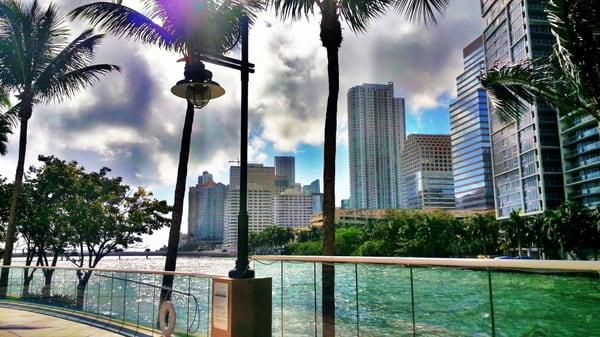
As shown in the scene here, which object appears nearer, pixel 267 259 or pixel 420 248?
pixel 267 259

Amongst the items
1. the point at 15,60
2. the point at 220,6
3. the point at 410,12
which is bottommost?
the point at 410,12

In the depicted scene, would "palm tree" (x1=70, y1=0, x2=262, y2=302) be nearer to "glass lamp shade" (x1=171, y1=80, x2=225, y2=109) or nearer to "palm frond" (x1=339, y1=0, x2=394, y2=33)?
"glass lamp shade" (x1=171, y1=80, x2=225, y2=109)

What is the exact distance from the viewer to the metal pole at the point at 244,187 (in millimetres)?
6037

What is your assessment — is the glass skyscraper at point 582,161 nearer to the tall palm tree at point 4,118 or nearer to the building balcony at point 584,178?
the building balcony at point 584,178

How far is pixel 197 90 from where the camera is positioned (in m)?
6.55

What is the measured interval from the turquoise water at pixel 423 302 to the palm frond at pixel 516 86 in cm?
600

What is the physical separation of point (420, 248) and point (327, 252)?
7377cm

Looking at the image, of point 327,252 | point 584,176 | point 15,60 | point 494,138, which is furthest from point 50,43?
point 494,138

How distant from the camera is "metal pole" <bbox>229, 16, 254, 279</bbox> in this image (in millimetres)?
6037

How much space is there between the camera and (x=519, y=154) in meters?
88.3

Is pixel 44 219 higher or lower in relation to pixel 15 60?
lower

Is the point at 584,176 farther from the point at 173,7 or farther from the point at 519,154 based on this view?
the point at 173,7

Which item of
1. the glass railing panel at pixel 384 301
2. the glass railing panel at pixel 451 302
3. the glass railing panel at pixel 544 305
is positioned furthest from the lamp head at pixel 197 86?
the glass railing panel at pixel 544 305

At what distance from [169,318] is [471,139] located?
16896 cm
